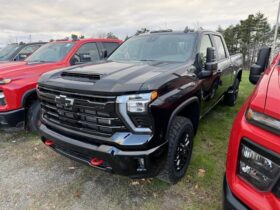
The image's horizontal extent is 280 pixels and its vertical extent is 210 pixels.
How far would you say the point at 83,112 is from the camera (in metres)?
2.30

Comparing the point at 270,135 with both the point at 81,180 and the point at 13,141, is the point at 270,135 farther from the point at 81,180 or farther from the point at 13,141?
the point at 13,141

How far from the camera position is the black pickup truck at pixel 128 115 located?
6.75ft

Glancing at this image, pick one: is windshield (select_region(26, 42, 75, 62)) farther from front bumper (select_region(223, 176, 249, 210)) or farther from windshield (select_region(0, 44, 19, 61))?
front bumper (select_region(223, 176, 249, 210))

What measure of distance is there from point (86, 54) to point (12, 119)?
2.11 metres

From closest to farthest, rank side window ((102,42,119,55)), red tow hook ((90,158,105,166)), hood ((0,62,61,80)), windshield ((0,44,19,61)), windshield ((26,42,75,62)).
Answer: red tow hook ((90,158,105,166)), hood ((0,62,61,80)), windshield ((26,42,75,62)), side window ((102,42,119,55)), windshield ((0,44,19,61))

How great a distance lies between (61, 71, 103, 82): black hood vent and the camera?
235cm

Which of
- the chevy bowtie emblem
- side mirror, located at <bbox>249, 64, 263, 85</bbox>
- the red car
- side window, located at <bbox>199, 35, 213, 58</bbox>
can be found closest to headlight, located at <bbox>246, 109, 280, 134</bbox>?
the red car

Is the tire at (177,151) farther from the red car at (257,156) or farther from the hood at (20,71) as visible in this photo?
the hood at (20,71)

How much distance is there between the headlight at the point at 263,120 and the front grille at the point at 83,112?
42.6 inches

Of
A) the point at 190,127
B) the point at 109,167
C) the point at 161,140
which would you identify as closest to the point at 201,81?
the point at 190,127

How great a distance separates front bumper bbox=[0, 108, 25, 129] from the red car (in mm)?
3372

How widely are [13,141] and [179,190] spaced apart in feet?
10.3

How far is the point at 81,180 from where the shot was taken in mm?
2885

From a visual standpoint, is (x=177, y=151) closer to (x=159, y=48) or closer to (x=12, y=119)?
(x=159, y=48)
